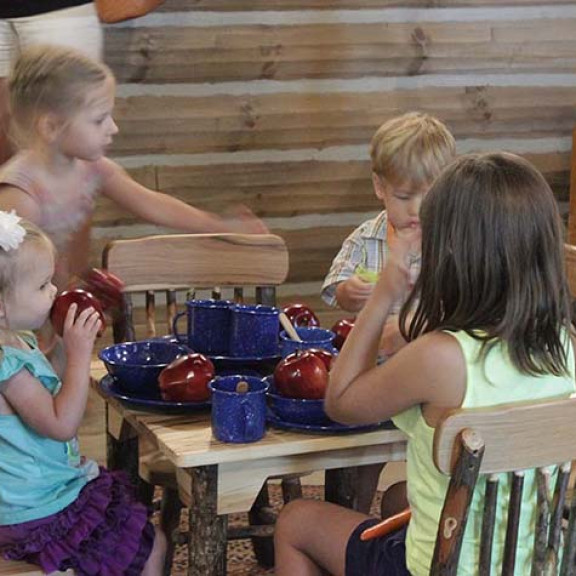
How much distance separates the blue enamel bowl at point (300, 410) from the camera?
2.14 m

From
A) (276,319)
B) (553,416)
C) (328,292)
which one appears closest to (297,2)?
(328,292)

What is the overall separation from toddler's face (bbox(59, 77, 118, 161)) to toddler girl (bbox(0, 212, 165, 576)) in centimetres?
77

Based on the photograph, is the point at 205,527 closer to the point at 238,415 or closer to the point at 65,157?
the point at 238,415

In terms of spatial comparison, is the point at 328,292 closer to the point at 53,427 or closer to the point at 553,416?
the point at 53,427

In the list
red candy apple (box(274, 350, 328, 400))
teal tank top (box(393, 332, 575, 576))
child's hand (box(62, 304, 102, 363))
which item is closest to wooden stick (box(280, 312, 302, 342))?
red candy apple (box(274, 350, 328, 400))

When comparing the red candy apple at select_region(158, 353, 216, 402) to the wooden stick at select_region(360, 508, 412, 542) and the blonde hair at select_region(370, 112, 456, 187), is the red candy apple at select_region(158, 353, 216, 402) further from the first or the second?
the blonde hair at select_region(370, 112, 456, 187)

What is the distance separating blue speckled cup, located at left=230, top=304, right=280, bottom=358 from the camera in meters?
2.44

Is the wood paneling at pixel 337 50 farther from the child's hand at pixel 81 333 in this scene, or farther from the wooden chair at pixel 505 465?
the wooden chair at pixel 505 465

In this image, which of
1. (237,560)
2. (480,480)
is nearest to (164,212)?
(237,560)

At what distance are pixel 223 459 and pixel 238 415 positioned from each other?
3.1 inches

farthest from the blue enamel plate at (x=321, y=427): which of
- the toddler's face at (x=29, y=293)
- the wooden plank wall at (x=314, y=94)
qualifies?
the wooden plank wall at (x=314, y=94)

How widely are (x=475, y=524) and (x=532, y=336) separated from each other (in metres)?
0.31

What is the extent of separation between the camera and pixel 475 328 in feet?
6.44

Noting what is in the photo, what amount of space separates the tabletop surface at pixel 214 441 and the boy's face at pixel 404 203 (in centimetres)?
88
